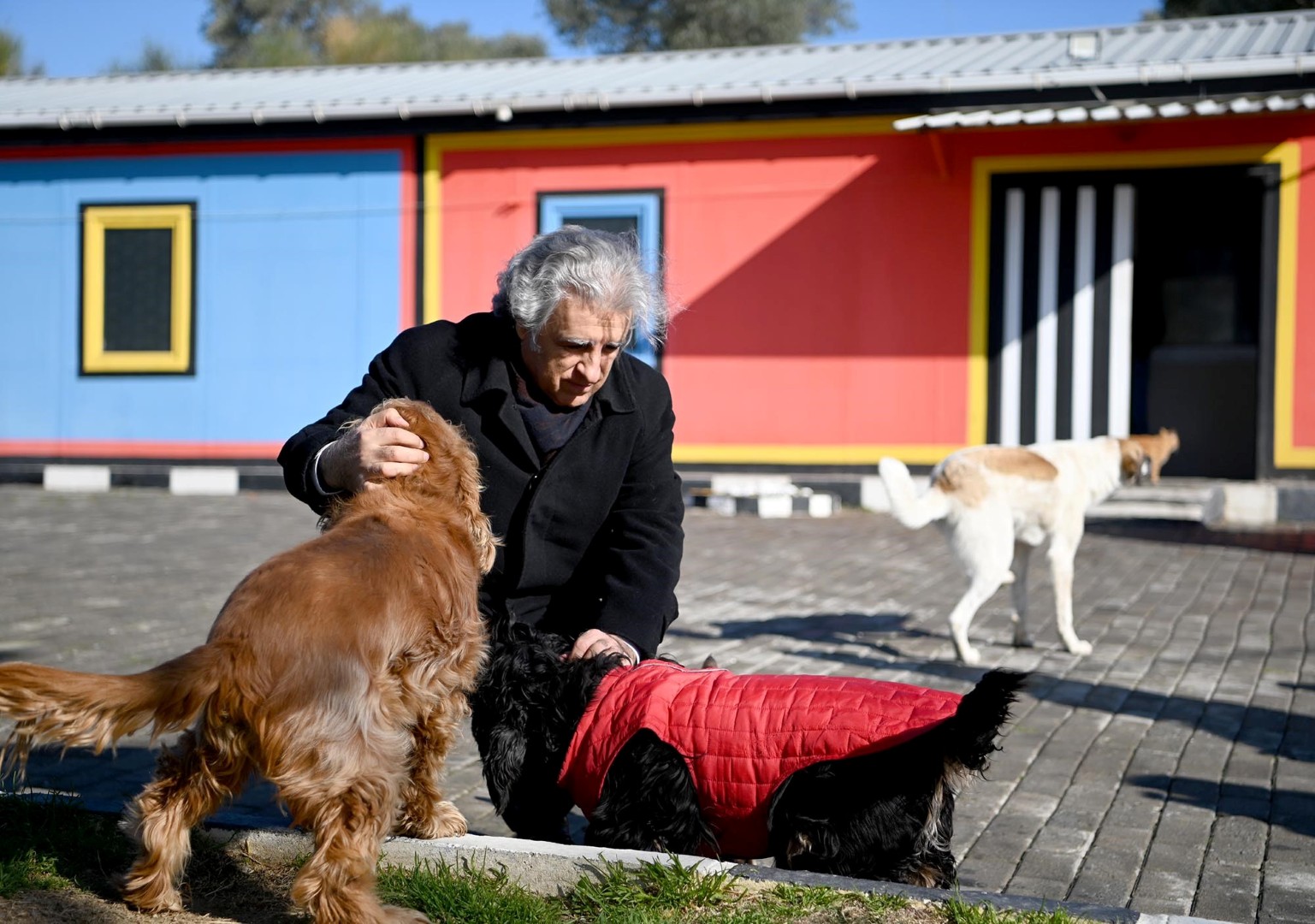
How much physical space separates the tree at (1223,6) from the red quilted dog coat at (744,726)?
28.6m

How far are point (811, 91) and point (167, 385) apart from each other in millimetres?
8825

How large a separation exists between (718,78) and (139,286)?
7883mm

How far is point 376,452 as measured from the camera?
3.27 metres

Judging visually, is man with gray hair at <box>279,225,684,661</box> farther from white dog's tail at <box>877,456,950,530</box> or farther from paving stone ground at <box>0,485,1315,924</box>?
white dog's tail at <box>877,456,950,530</box>

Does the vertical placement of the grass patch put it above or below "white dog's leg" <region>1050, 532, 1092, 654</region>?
below

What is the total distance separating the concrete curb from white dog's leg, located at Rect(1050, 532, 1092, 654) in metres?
4.30

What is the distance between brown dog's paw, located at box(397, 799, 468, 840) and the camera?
3.54 m

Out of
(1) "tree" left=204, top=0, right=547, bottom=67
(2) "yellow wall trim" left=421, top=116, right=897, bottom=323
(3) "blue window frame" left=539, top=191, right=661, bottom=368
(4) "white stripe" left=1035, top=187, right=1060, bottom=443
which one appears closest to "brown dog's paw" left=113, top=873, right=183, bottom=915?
(2) "yellow wall trim" left=421, top=116, right=897, bottom=323

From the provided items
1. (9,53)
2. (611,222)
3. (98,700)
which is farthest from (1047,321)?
(9,53)

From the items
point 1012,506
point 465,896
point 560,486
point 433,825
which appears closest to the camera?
point 465,896

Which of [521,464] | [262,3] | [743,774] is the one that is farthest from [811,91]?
[262,3]

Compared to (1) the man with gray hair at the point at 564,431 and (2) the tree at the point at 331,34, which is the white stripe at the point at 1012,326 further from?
(2) the tree at the point at 331,34

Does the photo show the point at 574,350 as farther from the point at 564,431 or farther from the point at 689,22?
the point at 689,22

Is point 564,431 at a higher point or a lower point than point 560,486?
higher
